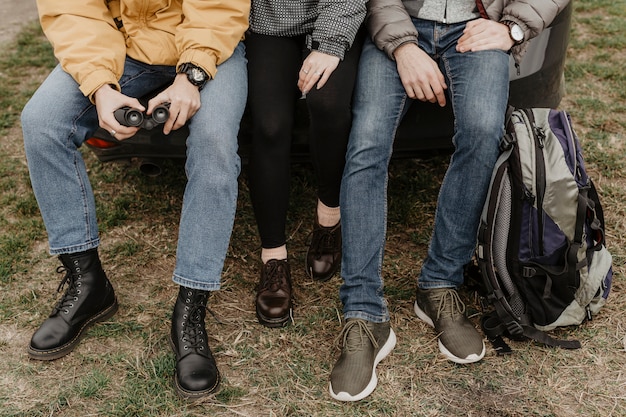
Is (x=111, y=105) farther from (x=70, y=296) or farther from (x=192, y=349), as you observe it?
(x=192, y=349)

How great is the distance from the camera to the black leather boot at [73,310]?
2.43 meters

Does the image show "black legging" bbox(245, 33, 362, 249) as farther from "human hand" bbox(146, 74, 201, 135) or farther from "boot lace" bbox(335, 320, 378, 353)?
"boot lace" bbox(335, 320, 378, 353)

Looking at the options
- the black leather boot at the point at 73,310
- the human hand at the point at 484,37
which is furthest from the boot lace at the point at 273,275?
the human hand at the point at 484,37

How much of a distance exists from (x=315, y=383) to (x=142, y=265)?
104 centimetres

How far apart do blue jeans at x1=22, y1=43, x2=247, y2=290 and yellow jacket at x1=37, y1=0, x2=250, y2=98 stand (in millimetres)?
94

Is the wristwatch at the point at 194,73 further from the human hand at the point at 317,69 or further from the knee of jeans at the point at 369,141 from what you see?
the knee of jeans at the point at 369,141

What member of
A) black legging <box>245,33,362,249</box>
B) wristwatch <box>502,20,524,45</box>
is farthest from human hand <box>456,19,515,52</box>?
black legging <box>245,33,362,249</box>

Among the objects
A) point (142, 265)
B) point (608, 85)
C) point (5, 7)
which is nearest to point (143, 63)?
point (142, 265)

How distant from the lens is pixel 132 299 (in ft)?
9.00

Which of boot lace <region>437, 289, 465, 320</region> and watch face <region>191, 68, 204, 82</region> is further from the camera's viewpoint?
boot lace <region>437, 289, 465, 320</region>

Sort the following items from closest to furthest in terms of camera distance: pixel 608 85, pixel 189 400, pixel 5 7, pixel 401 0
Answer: pixel 189 400 < pixel 401 0 < pixel 608 85 < pixel 5 7

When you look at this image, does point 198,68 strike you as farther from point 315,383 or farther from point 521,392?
point 521,392

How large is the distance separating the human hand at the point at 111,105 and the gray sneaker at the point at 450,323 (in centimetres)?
128

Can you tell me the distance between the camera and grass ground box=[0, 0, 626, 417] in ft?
7.38
